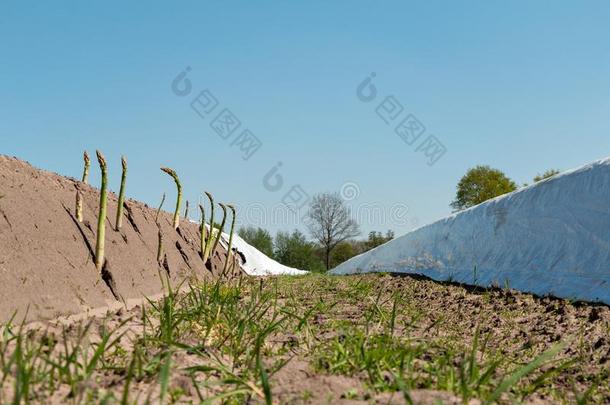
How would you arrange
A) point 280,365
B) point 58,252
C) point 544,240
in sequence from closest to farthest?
1. point 280,365
2. point 58,252
3. point 544,240

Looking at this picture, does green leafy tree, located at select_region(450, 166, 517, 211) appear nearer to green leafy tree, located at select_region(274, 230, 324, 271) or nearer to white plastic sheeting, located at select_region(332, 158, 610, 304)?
green leafy tree, located at select_region(274, 230, 324, 271)

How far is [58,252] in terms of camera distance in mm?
4273

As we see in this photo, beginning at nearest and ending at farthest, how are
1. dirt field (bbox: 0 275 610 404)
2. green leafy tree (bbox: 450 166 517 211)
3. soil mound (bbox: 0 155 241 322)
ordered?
1. dirt field (bbox: 0 275 610 404)
2. soil mound (bbox: 0 155 241 322)
3. green leafy tree (bbox: 450 166 517 211)

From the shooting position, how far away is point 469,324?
4262 mm

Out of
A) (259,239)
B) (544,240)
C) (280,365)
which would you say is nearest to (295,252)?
(259,239)

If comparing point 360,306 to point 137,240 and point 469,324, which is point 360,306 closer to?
point 469,324

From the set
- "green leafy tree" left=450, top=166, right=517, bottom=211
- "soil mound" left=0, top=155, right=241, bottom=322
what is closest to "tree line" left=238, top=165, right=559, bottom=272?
"green leafy tree" left=450, top=166, right=517, bottom=211

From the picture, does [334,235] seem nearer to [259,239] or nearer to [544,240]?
[259,239]

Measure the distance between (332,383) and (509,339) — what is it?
2128 mm

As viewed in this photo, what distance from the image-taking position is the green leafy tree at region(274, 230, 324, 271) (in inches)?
1283

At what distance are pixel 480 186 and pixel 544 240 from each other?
22.7 meters

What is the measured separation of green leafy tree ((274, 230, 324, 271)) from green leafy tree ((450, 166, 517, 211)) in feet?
29.6

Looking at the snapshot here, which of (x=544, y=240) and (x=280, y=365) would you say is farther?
(x=544, y=240)

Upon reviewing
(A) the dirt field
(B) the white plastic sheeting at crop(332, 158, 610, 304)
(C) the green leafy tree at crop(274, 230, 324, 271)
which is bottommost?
(A) the dirt field
